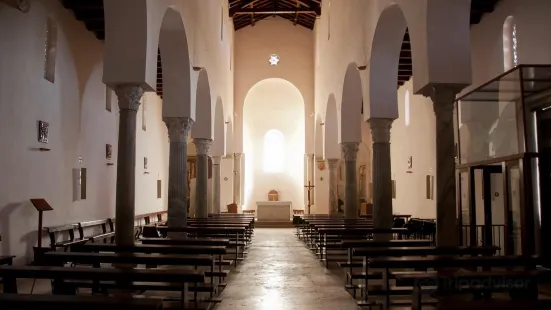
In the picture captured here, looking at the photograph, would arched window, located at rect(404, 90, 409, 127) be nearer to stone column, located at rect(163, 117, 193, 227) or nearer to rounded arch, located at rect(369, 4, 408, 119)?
rounded arch, located at rect(369, 4, 408, 119)

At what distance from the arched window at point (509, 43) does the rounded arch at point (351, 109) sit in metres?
4.50

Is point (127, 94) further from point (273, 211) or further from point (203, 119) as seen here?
point (273, 211)

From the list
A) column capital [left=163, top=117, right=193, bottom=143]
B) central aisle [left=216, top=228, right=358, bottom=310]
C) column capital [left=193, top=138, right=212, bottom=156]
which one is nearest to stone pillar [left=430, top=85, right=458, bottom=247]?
central aisle [left=216, top=228, right=358, bottom=310]

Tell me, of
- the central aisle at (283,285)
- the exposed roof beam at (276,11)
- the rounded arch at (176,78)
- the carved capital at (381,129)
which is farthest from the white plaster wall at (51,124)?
the exposed roof beam at (276,11)

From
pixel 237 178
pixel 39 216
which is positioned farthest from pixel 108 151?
pixel 237 178

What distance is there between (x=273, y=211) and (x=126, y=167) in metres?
17.1

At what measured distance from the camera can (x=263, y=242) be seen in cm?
1747

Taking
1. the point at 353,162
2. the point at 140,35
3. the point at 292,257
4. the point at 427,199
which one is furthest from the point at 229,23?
the point at 140,35

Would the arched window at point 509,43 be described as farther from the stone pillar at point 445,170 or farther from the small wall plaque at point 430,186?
the small wall plaque at point 430,186

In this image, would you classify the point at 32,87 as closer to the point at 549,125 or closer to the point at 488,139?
the point at 488,139

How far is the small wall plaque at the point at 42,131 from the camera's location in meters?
10.9

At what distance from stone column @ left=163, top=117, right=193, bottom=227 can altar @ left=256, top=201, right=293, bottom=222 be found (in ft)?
42.1

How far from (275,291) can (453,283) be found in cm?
424

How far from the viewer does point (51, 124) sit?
1155cm
